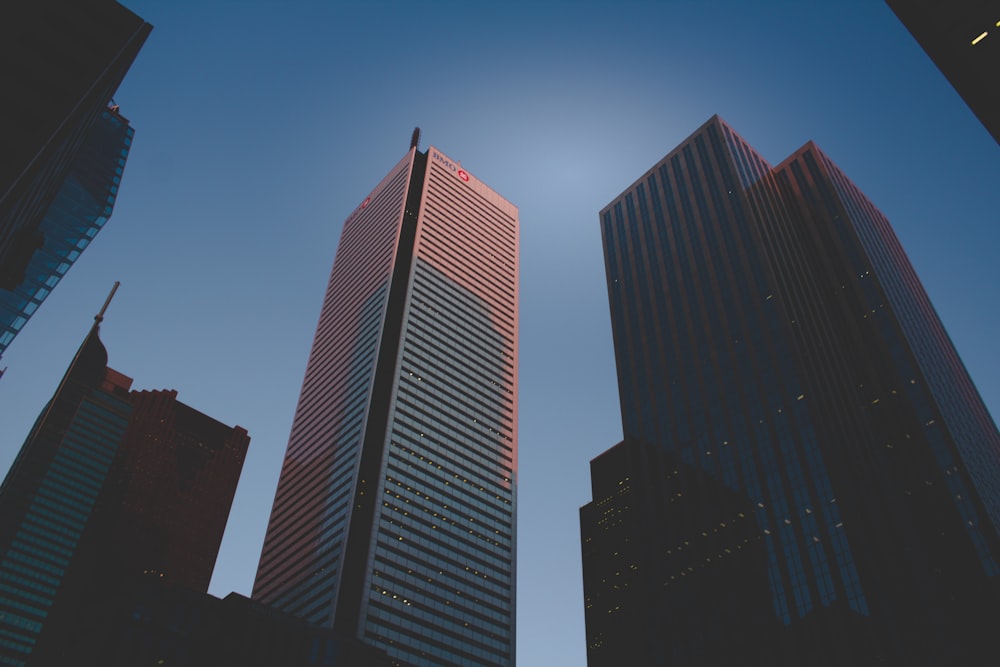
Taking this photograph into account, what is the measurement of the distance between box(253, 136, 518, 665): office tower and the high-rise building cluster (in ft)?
2.09

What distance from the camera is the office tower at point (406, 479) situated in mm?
138375

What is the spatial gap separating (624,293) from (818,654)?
89162 millimetres

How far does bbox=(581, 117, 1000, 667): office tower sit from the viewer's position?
92.2m

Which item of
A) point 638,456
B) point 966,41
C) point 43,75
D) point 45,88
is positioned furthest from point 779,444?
point 43,75

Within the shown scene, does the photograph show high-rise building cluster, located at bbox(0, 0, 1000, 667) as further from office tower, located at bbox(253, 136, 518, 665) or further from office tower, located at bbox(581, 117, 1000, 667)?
office tower, located at bbox(253, 136, 518, 665)

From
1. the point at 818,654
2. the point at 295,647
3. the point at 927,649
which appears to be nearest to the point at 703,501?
the point at 818,654

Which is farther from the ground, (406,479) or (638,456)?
(406,479)

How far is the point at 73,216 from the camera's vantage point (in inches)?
4264

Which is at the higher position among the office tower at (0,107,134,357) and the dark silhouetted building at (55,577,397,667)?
the office tower at (0,107,134,357)

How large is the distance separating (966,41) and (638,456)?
112 meters

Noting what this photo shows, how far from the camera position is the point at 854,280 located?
13775cm

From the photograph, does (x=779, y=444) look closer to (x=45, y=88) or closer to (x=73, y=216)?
(x=45, y=88)

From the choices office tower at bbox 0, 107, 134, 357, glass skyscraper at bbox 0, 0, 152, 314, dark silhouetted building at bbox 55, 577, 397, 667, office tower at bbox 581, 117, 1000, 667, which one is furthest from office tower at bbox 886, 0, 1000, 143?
dark silhouetted building at bbox 55, 577, 397, 667

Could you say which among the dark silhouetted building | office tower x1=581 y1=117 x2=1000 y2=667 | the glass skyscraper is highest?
office tower x1=581 y1=117 x2=1000 y2=667
